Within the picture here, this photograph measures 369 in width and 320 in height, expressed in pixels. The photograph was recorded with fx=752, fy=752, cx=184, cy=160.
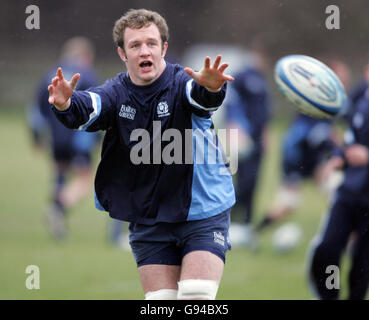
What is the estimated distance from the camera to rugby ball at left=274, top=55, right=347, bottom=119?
203 inches

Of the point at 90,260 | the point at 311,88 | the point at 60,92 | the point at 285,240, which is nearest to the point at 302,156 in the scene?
the point at 285,240

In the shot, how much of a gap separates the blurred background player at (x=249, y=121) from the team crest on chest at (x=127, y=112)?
4.64 meters

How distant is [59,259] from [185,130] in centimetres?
429

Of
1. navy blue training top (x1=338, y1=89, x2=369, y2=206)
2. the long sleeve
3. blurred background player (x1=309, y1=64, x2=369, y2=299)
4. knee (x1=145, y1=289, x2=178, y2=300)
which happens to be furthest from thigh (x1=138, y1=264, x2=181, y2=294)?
navy blue training top (x1=338, y1=89, x2=369, y2=206)

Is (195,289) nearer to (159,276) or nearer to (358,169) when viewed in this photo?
(159,276)

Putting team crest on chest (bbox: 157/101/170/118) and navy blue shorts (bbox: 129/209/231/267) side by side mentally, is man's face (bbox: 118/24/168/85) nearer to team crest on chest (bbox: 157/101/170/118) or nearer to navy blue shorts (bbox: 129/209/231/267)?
team crest on chest (bbox: 157/101/170/118)

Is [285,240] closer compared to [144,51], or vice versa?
[144,51]

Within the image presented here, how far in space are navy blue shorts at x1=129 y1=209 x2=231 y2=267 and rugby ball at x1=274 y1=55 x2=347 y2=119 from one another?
4.14 feet

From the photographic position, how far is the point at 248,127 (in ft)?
29.6

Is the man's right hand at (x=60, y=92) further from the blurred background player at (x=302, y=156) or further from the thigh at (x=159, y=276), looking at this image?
the blurred background player at (x=302, y=156)

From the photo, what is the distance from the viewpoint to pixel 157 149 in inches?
166

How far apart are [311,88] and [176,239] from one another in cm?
160
